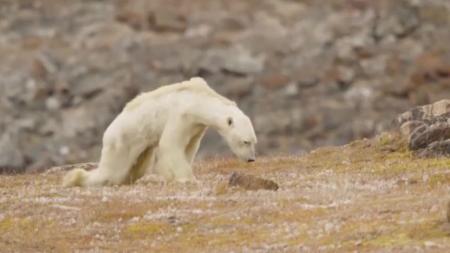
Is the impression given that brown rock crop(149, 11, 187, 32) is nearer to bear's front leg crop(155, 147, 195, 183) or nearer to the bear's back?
the bear's back

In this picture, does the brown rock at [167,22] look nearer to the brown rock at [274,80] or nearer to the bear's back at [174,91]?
the brown rock at [274,80]

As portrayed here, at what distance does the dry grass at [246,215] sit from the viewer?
31.2 m

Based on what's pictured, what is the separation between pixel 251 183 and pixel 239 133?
11.1 ft

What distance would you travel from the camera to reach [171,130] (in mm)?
41625

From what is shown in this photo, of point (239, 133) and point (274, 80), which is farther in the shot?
point (274, 80)

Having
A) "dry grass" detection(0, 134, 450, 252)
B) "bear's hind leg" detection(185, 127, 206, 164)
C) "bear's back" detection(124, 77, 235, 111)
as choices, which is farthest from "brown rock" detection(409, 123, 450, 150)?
"bear's hind leg" detection(185, 127, 206, 164)

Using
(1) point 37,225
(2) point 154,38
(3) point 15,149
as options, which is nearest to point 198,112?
(1) point 37,225

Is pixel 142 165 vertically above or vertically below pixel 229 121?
below

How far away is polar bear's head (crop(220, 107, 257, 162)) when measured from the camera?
138ft

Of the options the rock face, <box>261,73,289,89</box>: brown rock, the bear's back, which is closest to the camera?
the bear's back

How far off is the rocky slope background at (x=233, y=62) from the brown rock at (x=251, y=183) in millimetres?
54146

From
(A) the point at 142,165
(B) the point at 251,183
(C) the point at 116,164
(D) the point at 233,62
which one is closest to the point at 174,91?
(A) the point at 142,165

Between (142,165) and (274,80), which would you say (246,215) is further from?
(274,80)

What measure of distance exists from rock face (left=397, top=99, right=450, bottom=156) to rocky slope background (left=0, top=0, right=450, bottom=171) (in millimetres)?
43080
